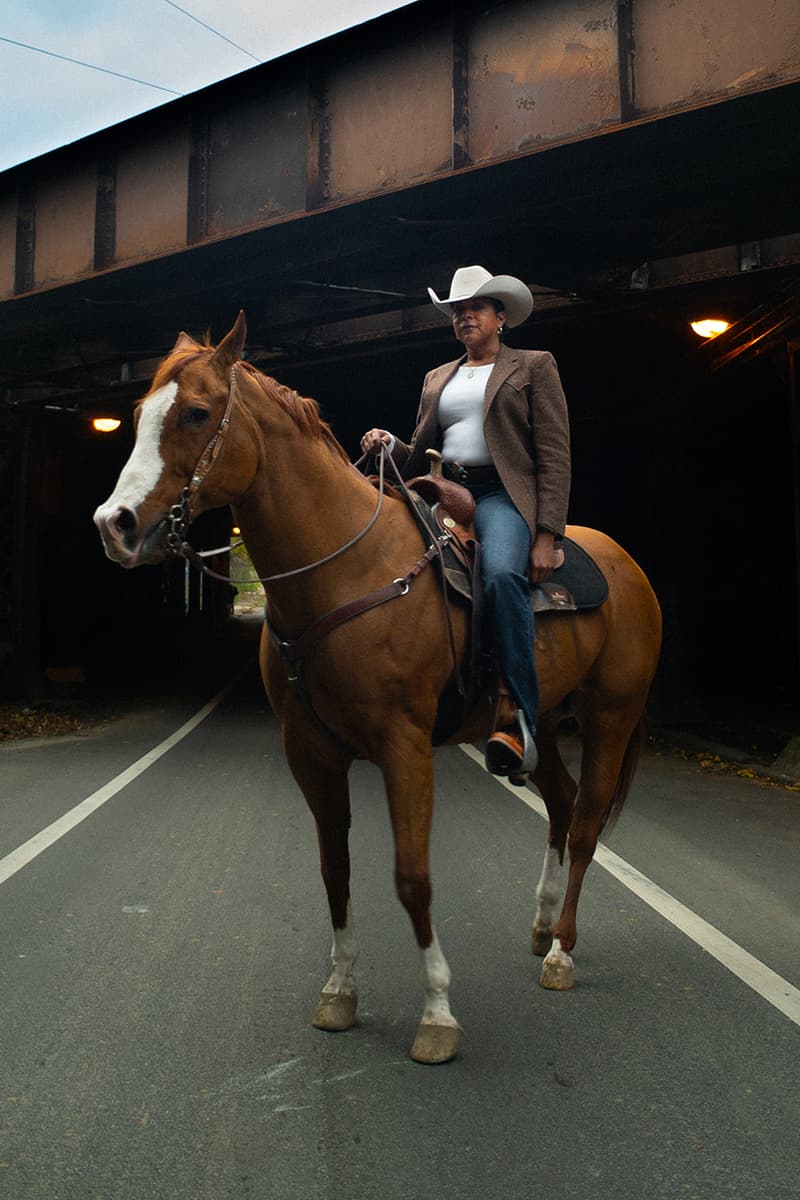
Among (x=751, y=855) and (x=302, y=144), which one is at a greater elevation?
(x=302, y=144)

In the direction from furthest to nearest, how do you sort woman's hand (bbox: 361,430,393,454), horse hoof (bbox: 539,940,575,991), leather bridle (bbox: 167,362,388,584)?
woman's hand (bbox: 361,430,393,454) < horse hoof (bbox: 539,940,575,991) < leather bridle (bbox: 167,362,388,584)

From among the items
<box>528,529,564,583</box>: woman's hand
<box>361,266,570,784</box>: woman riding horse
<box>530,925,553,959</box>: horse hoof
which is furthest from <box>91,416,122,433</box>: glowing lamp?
<box>530,925,553,959</box>: horse hoof

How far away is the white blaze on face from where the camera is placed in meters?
3.19

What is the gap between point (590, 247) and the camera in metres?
12.3

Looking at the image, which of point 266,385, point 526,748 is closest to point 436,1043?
point 526,748

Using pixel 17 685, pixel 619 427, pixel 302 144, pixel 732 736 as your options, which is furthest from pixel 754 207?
pixel 17 685

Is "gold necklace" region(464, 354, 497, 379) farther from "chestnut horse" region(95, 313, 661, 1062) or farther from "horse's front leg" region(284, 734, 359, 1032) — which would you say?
"horse's front leg" region(284, 734, 359, 1032)

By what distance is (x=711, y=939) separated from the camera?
4.95m

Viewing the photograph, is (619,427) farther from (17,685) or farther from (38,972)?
(38,972)

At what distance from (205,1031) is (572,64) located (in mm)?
10054

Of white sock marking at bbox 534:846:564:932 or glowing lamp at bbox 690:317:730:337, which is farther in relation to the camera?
glowing lamp at bbox 690:317:730:337

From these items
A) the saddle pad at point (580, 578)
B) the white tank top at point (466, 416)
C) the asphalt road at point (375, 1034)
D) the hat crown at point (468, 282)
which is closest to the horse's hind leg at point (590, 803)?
the asphalt road at point (375, 1034)

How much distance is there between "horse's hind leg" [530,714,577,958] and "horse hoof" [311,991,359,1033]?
3.86 ft

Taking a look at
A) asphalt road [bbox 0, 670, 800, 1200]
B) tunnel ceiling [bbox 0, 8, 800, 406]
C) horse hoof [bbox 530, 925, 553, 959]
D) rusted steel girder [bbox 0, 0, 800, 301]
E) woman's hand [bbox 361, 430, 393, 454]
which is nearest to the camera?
asphalt road [bbox 0, 670, 800, 1200]
